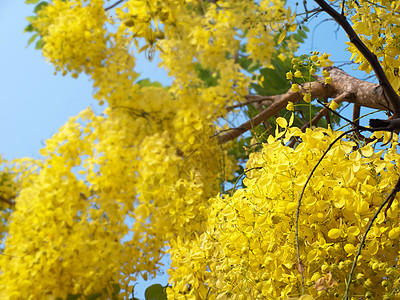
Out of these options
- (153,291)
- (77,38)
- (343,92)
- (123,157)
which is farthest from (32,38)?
(343,92)

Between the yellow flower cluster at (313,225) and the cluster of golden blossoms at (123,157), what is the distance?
0.50 m

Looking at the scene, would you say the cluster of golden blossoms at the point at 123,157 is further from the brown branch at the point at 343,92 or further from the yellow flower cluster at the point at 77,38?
the brown branch at the point at 343,92

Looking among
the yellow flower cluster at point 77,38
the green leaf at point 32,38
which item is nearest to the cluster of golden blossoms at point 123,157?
the yellow flower cluster at point 77,38

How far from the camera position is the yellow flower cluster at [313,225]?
633 mm

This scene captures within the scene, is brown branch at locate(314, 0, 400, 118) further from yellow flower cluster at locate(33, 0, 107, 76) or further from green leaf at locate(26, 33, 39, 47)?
green leaf at locate(26, 33, 39, 47)

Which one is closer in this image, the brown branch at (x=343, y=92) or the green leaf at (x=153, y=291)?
the brown branch at (x=343, y=92)

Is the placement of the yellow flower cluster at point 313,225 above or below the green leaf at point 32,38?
below

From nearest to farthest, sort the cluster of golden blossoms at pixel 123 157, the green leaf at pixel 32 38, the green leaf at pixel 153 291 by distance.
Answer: the green leaf at pixel 153 291
the cluster of golden blossoms at pixel 123 157
the green leaf at pixel 32 38

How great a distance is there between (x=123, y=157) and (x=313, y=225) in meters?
1.59

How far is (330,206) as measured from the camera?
2.20 feet

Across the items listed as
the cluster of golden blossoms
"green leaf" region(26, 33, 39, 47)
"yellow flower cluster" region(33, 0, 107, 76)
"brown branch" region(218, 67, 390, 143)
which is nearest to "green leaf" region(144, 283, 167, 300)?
the cluster of golden blossoms

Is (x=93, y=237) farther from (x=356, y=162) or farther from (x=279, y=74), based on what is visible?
(x=356, y=162)

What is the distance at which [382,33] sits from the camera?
0.77m

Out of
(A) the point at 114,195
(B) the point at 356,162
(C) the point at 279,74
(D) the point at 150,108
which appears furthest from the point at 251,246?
(D) the point at 150,108
